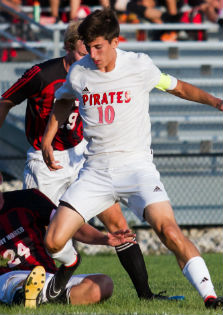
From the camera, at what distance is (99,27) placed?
217 inches

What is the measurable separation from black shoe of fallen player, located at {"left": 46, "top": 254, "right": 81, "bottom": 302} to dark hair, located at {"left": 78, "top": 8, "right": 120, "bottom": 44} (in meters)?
1.71

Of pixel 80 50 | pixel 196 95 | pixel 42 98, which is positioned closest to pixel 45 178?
pixel 42 98

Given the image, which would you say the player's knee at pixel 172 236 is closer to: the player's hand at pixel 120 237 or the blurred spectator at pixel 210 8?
the player's hand at pixel 120 237

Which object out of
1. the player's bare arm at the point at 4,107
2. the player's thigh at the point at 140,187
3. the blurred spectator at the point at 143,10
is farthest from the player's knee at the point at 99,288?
the blurred spectator at the point at 143,10

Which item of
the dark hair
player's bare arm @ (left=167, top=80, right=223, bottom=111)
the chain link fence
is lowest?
the chain link fence

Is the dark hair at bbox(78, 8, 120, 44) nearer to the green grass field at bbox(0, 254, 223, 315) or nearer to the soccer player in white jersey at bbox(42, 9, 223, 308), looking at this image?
the soccer player in white jersey at bbox(42, 9, 223, 308)

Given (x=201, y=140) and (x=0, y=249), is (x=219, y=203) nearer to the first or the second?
(x=201, y=140)

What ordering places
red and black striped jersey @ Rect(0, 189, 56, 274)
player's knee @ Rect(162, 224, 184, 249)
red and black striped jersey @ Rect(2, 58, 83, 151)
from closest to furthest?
player's knee @ Rect(162, 224, 184, 249)
red and black striped jersey @ Rect(0, 189, 56, 274)
red and black striped jersey @ Rect(2, 58, 83, 151)

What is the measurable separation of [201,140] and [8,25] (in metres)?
3.63

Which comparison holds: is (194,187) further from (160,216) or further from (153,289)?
(160,216)

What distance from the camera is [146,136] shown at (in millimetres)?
5758

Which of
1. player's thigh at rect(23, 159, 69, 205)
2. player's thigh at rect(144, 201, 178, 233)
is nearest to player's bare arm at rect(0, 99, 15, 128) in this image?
player's thigh at rect(23, 159, 69, 205)

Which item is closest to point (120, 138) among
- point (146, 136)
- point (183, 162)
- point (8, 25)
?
point (146, 136)

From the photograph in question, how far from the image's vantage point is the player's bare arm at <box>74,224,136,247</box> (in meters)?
5.41
